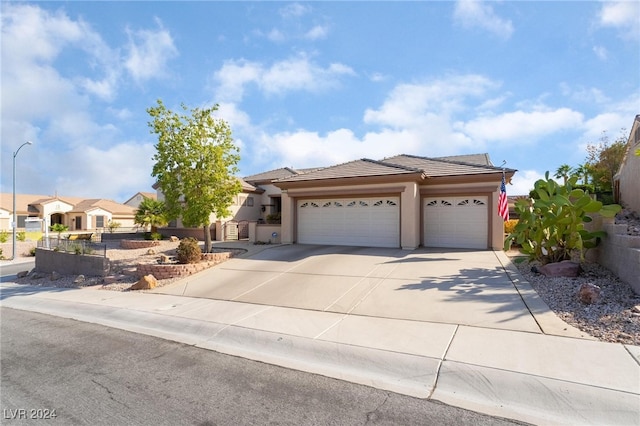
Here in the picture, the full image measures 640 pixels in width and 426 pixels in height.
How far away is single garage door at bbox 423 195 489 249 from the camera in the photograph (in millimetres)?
14719

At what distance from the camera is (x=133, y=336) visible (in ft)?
22.1

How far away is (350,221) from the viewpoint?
16203 mm

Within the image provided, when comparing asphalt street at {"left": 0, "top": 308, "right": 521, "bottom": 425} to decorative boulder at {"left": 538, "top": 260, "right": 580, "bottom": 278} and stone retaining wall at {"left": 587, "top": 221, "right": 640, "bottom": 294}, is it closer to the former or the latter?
stone retaining wall at {"left": 587, "top": 221, "right": 640, "bottom": 294}

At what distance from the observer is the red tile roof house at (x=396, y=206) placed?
574 inches

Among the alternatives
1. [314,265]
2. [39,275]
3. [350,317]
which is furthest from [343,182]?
[39,275]

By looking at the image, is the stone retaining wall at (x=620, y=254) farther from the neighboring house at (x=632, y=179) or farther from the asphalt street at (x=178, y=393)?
the asphalt street at (x=178, y=393)

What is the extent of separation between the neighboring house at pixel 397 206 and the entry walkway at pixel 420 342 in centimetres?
500

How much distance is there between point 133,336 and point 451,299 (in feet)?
21.8

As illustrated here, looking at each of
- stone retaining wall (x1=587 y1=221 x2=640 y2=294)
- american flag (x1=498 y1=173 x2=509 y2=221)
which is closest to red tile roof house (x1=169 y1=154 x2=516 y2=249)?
american flag (x1=498 y1=173 x2=509 y2=221)

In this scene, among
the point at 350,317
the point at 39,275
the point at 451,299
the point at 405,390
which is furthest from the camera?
the point at 39,275

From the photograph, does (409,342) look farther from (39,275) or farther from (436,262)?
(39,275)

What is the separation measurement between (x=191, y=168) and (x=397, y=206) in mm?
8648

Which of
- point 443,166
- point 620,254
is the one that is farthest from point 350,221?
point 620,254

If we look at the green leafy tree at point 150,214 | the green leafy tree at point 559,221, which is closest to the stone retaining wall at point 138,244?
the green leafy tree at point 150,214
